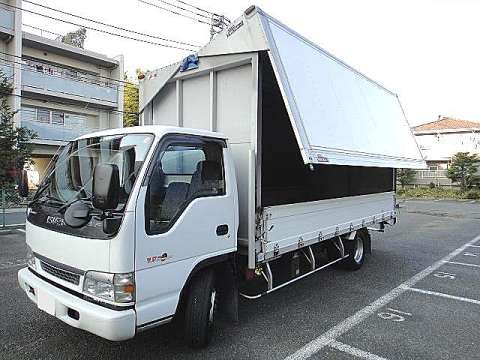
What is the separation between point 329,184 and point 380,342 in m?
2.53

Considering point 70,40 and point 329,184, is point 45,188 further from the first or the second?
point 70,40

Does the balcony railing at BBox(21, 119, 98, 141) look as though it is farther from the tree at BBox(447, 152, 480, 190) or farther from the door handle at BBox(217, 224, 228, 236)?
the tree at BBox(447, 152, 480, 190)

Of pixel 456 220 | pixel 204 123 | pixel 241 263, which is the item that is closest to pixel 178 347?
pixel 241 263

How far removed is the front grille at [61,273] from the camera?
284 centimetres

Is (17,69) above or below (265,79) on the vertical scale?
above

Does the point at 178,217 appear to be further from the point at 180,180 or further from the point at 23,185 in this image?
the point at 23,185

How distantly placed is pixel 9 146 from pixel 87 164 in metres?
7.03

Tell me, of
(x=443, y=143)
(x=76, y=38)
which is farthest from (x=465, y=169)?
(x=76, y=38)

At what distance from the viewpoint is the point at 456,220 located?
45.7 ft

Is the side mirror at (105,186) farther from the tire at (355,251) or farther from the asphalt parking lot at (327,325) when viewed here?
the tire at (355,251)

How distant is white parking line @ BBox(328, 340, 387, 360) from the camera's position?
334 cm

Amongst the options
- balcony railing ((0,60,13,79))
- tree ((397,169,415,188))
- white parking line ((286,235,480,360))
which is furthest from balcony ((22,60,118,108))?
tree ((397,169,415,188))

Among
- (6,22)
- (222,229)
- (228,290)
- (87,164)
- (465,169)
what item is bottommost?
(228,290)

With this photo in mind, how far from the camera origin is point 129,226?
104 inches
